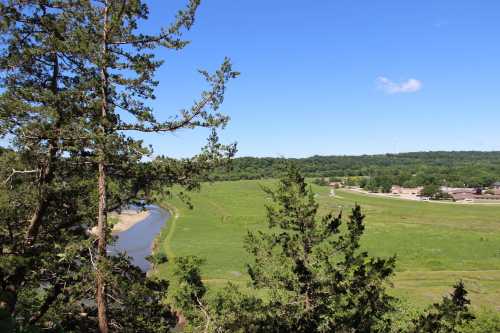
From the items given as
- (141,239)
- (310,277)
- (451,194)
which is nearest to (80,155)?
(310,277)

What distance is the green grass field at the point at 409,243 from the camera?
44.2 meters

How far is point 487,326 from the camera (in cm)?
2703

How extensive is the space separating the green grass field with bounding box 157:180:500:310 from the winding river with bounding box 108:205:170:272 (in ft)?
7.94

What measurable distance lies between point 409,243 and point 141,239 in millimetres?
41931

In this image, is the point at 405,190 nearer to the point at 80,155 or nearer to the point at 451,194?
the point at 451,194

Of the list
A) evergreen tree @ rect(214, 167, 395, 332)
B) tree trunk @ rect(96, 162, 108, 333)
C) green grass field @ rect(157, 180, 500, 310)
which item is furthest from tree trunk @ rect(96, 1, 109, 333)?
evergreen tree @ rect(214, 167, 395, 332)

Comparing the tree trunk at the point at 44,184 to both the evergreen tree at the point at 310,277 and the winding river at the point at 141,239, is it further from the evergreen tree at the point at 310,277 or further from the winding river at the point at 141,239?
the winding river at the point at 141,239

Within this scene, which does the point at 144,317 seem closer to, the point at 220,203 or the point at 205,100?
the point at 205,100

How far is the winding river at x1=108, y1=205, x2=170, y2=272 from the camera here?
5281 cm

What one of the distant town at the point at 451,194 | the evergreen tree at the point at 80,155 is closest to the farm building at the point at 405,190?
the distant town at the point at 451,194

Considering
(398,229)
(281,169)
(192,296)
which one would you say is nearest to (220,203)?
(398,229)

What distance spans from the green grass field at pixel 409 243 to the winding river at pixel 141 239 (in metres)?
2.42

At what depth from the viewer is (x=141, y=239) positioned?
226ft

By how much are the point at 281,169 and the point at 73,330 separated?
1217cm
